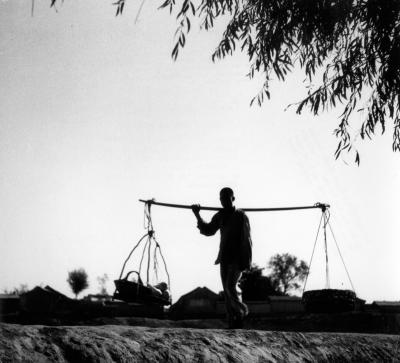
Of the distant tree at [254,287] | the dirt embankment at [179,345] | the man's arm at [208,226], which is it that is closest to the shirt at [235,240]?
the man's arm at [208,226]

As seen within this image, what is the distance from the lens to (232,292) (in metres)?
5.79

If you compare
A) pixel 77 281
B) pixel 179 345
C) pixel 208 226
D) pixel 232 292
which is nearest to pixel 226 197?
pixel 208 226

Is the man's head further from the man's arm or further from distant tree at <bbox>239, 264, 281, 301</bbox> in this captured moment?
distant tree at <bbox>239, 264, 281, 301</bbox>

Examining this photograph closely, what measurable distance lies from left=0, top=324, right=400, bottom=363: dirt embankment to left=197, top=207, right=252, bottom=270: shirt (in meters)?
1.58

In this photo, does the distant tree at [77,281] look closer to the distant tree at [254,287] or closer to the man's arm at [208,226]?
the distant tree at [254,287]

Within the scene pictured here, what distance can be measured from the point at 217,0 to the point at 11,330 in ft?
12.7

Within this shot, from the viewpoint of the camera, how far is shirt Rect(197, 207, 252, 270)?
595 centimetres

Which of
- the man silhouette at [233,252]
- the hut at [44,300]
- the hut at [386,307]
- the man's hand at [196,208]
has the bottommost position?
the hut at [386,307]

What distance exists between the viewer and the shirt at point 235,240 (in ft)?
19.5

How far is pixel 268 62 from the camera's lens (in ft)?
17.3

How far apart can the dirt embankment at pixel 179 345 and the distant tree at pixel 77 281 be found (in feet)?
195

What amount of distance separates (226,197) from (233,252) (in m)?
0.78

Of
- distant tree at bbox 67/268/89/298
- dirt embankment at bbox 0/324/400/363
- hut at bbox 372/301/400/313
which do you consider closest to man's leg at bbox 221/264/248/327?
dirt embankment at bbox 0/324/400/363

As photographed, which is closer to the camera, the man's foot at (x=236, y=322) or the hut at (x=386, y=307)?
the man's foot at (x=236, y=322)
